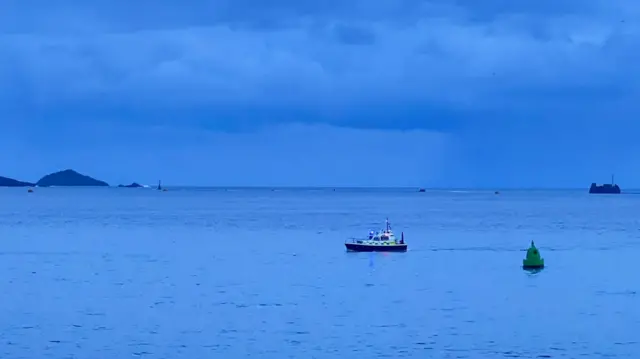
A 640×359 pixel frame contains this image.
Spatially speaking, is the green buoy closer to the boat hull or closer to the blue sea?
the blue sea

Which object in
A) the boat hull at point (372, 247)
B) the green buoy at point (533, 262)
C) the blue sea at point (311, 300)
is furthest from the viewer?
the boat hull at point (372, 247)

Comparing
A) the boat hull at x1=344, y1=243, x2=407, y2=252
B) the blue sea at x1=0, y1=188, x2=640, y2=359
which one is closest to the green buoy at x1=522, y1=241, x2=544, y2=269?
the blue sea at x1=0, y1=188, x2=640, y2=359

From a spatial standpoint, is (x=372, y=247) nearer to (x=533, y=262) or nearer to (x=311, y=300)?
(x=533, y=262)

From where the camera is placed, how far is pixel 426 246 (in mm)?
125938

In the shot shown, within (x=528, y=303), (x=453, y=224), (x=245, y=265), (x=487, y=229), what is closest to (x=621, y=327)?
(x=528, y=303)

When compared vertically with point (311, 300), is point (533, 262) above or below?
above

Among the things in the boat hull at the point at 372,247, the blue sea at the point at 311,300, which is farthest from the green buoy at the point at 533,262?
the boat hull at the point at 372,247

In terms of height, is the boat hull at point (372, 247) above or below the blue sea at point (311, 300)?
above

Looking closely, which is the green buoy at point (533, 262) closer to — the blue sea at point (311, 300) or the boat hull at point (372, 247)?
the blue sea at point (311, 300)

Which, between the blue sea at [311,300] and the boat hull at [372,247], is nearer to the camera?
the blue sea at [311,300]

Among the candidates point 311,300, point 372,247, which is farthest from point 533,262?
point 311,300

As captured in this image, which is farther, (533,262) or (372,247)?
(372,247)

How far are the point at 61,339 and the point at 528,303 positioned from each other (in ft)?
95.6

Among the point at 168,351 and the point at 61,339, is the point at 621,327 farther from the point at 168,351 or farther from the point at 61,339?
the point at 61,339
